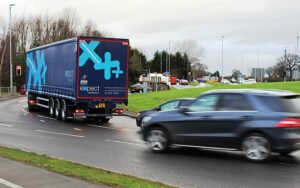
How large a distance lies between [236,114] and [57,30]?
78214 millimetres

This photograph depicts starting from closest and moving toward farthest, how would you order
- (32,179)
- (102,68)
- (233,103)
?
(32,179), (233,103), (102,68)

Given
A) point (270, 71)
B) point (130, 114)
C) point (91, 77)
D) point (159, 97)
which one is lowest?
point (130, 114)

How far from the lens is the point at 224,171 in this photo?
32.4ft

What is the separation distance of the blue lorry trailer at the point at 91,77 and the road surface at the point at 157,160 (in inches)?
149

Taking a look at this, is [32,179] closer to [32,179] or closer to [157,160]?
[32,179]

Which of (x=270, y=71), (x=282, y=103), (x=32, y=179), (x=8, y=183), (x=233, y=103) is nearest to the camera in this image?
(x=8, y=183)

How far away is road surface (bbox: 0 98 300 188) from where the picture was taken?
29.6 ft

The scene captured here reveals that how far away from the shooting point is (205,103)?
1179cm

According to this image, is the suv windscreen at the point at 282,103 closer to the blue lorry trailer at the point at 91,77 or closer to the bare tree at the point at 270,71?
the blue lorry trailer at the point at 91,77

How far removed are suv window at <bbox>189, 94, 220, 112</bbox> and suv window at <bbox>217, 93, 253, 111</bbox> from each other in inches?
6.0

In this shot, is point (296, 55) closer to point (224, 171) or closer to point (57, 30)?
point (57, 30)

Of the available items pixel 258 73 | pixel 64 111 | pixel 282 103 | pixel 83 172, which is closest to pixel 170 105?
pixel 64 111

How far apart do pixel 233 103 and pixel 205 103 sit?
74 centimetres

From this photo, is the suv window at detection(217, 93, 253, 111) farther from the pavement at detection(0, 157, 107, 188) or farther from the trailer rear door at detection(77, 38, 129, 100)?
the trailer rear door at detection(77, 38, 129, 100)
